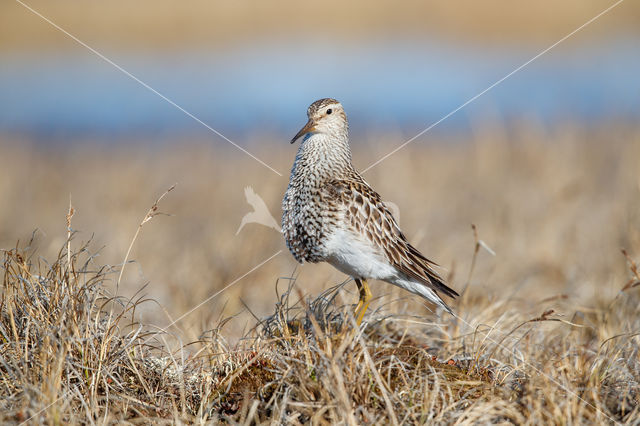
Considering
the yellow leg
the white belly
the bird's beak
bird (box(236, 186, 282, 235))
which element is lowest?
the yellow leg

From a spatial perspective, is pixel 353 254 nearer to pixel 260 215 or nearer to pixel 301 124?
pixel 260 215

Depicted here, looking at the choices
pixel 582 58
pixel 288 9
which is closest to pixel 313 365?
pixel 582 58

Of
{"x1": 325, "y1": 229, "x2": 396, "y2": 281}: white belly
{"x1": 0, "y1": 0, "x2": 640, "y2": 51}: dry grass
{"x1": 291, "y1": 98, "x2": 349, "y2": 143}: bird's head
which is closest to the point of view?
{"x1": 325, "y1": 229, "x2": 396, "y2": 281}: white belly

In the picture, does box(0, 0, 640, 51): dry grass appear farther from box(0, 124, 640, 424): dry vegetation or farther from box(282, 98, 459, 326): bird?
box(282, 98, 459, 326): bird

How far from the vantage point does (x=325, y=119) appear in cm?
504

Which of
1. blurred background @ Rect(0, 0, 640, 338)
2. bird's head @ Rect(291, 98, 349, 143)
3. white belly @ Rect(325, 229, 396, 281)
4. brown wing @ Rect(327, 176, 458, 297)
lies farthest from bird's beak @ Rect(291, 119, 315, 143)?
blurred background @ Rect(0, 0, 640, 338)

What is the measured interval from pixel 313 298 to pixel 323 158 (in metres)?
2.00

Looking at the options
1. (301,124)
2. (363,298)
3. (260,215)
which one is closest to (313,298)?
(260,215)

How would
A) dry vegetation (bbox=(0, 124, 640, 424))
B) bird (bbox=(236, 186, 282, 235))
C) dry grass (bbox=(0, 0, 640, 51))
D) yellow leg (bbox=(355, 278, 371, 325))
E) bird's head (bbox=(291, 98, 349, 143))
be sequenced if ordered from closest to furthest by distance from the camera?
dry vegetation (bbox=(0, 124, 640, 424)) < yellow leg (bbox=(355, 278, 371, 325)) < bird's head (bbox=(291, 98, 349, 143)) < bird (bbox=(236, 186, 282, 235)) < dry grass (bbox=(0, 0, 640, 51))

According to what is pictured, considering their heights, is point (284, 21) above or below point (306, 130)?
above

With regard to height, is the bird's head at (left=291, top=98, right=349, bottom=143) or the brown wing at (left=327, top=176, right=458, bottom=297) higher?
the bird's head at (left=291, top=98, right=349, bottom=143)

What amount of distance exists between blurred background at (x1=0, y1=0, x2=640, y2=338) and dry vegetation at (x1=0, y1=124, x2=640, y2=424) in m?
0.06

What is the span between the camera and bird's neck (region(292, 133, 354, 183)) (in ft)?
15.8

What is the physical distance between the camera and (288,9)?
27.5 metres
